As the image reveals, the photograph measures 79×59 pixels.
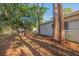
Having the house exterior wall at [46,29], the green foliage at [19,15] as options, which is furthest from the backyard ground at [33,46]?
the green foliage at [19,15]

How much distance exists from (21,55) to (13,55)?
14 cm

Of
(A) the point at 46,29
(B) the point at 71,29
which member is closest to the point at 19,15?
(A) the point at 46,29

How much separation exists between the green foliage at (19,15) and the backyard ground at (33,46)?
0.62 feet

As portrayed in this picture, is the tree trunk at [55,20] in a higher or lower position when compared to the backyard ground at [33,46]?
higher

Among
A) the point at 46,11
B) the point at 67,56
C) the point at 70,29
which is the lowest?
the point at 67,56

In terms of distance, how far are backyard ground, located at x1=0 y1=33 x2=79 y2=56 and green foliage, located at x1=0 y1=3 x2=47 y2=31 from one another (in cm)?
19

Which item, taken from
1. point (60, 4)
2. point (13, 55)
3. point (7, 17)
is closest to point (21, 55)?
point (13, 55)

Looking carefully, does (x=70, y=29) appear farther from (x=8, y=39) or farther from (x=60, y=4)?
(x=8, y=39)

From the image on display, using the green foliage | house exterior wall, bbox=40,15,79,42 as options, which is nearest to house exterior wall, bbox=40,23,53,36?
house exterior wall, bbox=40,15,79,42

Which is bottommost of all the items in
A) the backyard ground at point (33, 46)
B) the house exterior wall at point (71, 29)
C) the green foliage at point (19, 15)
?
the backyard ground at point (33, 46)

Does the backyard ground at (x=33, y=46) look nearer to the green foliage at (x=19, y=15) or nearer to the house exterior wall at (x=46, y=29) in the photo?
the house exterior wall at (x=46, y=29)

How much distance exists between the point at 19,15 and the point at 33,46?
594 millimetres

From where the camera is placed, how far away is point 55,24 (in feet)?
16.8

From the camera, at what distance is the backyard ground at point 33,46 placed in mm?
5082
